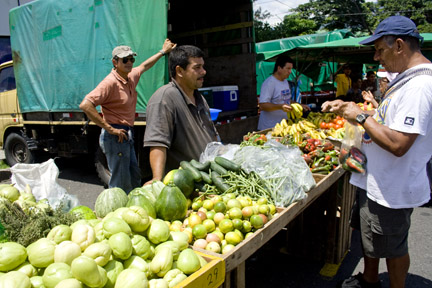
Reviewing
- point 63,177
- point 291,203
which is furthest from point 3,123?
point 291,203

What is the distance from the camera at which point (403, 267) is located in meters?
2.59

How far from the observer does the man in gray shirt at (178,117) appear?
293cm

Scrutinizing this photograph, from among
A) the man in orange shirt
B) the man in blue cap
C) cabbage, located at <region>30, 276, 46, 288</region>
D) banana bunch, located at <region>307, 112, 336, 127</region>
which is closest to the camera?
cabbage, located at <region>30, 276, 46, 288</region>

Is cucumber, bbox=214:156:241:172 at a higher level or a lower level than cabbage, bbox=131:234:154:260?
higher

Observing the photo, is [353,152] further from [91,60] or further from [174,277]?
[91,60]

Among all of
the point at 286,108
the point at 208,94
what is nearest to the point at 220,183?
the point at 286,108

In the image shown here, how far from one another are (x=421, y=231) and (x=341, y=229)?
5.85 feet

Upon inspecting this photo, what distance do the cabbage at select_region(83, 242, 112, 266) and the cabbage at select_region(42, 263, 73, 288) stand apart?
0.10 metres

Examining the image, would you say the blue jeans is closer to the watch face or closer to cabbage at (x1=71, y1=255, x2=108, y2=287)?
the watch face

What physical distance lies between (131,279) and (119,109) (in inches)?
144

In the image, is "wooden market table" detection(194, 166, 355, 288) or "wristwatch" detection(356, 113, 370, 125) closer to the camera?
"wristwatch" detection(356, 113, 370, 125)

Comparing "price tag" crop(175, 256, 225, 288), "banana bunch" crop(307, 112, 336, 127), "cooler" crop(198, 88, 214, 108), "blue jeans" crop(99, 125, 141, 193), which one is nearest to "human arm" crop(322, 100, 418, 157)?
"price tag" crop(175, 256, 225, 288)

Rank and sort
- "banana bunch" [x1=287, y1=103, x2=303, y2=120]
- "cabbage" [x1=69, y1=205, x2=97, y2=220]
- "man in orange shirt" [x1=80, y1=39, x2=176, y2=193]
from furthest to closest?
"banana bunch" [x1=287, y1=103, x2=303, y2=120]
"man in orange shirt" [x1=80, y1=39, x2=176, y2=193]
"cabbage" [x1=69, y1=205, x2=97, y2=220]

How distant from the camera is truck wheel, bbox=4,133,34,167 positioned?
7855 mm
